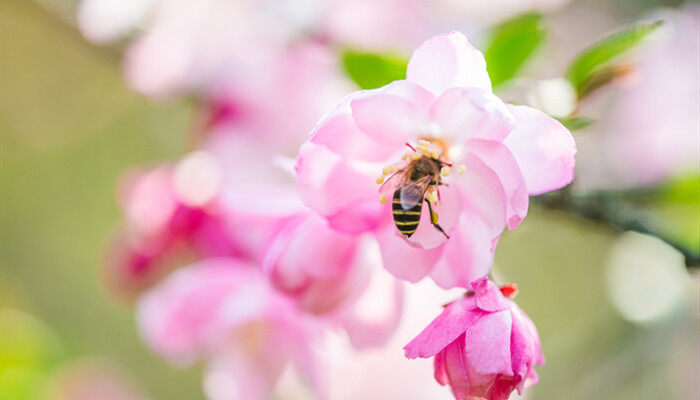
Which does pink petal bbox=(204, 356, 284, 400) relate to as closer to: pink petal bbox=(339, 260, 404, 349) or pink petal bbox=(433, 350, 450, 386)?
pink petal bbox=(339, 260, 404, 349)

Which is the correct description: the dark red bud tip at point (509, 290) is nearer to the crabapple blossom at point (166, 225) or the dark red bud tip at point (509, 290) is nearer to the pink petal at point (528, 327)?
the pink petal at point (528, 327)

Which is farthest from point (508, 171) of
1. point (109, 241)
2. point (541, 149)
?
point (109, 241)

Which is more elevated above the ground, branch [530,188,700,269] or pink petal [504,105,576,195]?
pink petal [504,105,576,195]

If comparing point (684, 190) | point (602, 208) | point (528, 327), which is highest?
point (528, 327)

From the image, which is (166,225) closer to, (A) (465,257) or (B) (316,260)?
(B) (316,260)

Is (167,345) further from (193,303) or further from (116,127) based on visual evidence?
(116,127)

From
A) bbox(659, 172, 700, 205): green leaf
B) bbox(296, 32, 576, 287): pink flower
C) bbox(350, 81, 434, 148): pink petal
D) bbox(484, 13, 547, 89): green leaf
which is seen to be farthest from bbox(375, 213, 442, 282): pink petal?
bbox(659, 172, 700, 205): green leaf

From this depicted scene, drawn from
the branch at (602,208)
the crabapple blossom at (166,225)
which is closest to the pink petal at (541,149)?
the branch at (602,208)
